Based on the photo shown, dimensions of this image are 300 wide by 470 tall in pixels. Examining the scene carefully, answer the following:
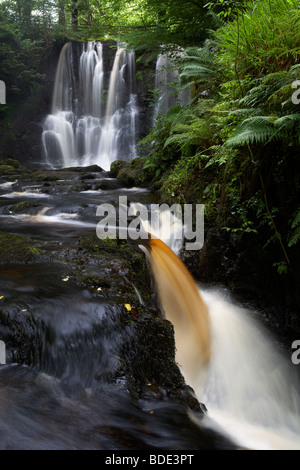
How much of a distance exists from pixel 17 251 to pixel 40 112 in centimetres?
1758

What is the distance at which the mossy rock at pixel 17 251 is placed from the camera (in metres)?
3.15

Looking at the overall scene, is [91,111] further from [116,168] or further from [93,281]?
[93,281]

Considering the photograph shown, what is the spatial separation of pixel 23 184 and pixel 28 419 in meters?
9.23

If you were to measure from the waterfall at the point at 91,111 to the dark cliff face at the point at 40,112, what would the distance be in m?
0.32

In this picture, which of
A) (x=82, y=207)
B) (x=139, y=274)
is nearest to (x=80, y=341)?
(x=139, y=274)

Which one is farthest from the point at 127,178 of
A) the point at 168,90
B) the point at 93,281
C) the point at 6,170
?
the point at 93,281

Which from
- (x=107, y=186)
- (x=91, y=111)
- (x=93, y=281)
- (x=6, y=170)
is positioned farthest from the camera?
(x=91, y=111)

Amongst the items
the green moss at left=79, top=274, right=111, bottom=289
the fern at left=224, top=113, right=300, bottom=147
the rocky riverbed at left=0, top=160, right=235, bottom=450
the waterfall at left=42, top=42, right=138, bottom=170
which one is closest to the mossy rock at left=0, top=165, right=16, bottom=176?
the waterfall at left=42, top=42, right=138, bottom=170

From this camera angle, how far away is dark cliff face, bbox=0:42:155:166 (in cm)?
1692

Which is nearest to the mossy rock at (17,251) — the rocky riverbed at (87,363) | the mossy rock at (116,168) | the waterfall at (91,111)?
the rocky riverbed at (87,363)

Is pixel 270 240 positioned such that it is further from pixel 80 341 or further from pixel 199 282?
pixel 80 341

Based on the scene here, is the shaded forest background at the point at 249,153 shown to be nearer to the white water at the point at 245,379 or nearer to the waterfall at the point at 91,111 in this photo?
the white water at the point at 245,379

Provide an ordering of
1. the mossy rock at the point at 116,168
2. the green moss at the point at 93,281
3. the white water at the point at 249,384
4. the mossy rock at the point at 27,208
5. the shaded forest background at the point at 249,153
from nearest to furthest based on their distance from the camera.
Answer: the white water at the point at 249,384 → the green moss at the point at 93,281 → the shaded forest background at the point at 249,153 → the mossy rock at the point at 27,208 → the mossy rock at the point at 116,168

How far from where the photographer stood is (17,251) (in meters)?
3.33
